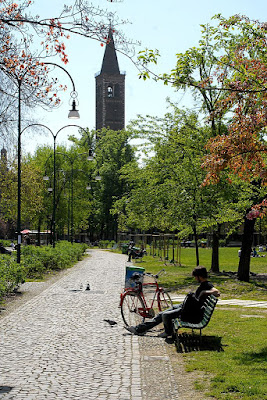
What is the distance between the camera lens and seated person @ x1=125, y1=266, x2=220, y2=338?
32.7 feet

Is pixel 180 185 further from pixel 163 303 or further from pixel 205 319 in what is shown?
pixel 205 319

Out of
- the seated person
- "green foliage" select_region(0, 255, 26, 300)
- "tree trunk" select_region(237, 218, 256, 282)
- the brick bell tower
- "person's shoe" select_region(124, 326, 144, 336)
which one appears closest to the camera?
the seated person

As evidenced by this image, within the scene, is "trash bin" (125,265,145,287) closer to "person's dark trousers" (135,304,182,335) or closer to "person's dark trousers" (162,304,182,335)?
"person's dark trousers" (135,304,182,335)

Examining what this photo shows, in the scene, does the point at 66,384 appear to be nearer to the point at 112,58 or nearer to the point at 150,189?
the point at 150,189

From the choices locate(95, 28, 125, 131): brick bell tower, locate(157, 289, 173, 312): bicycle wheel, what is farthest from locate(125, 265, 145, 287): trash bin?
locate(95, 28, 125, 131): brick bell tower

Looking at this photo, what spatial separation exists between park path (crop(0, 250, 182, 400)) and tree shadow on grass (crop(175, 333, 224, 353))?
341mm

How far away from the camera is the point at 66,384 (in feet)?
22.9

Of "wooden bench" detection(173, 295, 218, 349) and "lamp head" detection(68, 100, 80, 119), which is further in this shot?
"lamp head" detection(68, 100, 80, 119)

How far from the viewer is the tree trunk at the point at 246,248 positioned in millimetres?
21688

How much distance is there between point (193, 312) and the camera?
998 centimetres

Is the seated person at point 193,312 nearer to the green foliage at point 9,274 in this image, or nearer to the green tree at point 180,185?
the green foliage at point 9,274

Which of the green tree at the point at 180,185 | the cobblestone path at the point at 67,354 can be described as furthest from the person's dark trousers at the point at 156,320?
the green tree at the point at 180,185

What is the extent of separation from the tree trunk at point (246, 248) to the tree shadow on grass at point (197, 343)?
1169 cm

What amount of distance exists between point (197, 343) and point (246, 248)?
12.6 m
